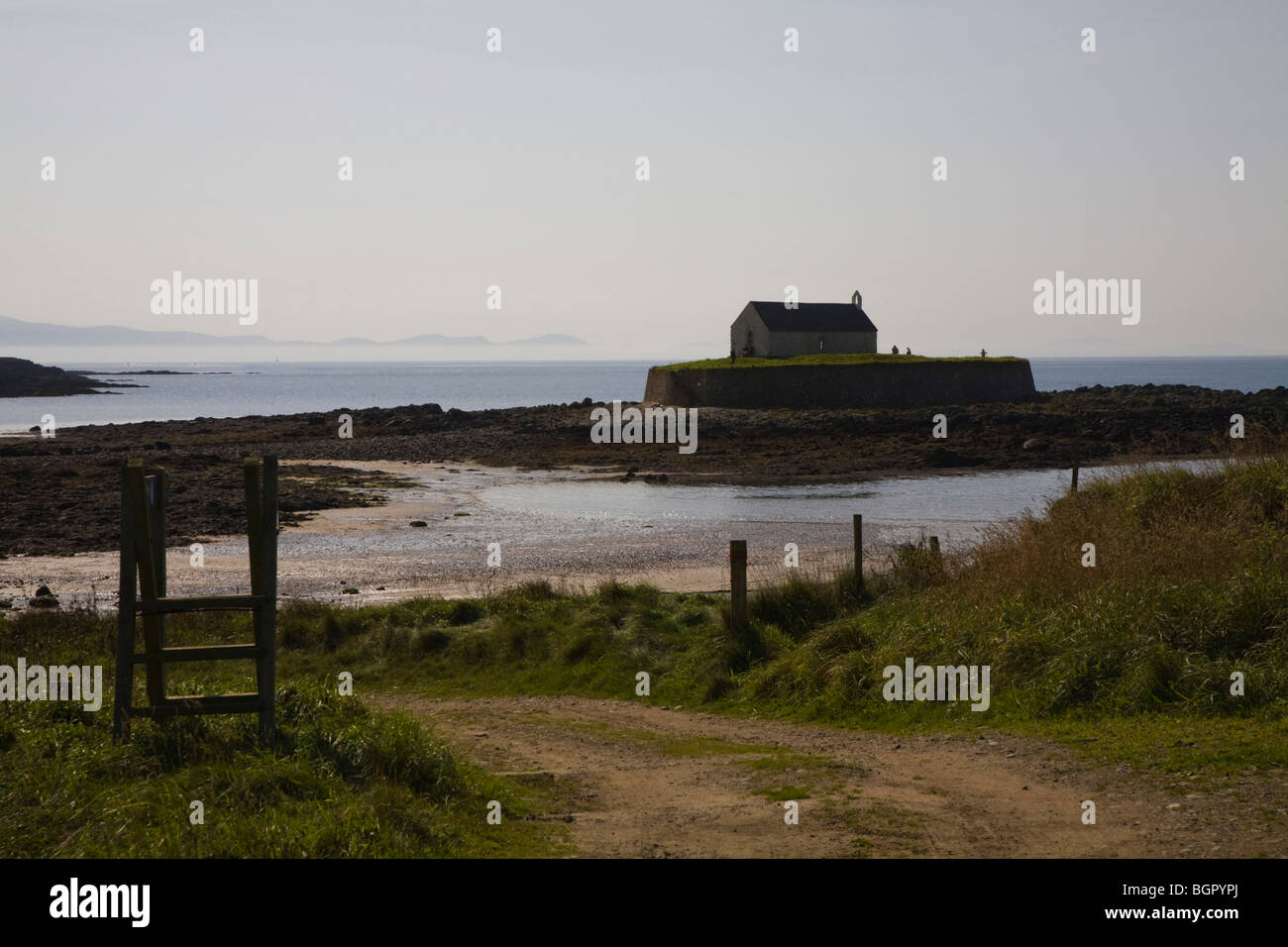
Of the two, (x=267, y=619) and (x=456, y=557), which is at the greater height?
(x=267, y=619)

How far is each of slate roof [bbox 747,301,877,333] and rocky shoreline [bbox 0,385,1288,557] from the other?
1276 centimetres

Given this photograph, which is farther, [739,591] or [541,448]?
[541,448]

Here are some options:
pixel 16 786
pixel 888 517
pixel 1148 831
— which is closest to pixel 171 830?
pixel 16 786

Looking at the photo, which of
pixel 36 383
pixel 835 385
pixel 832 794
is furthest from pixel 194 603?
pixel 36 383

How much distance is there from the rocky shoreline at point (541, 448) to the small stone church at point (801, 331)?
39.8ft

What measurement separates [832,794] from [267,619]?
395 centimetres

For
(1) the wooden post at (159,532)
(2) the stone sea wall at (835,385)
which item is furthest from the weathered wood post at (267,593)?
(2) the stone sea wall at (835,385)

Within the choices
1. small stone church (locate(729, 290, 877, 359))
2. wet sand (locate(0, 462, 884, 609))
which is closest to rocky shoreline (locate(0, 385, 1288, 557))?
wet sand (locate(0, 462, 884, 609))

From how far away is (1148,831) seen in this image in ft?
22.6

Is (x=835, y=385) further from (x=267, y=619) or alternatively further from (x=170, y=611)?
(x=170, y=611)

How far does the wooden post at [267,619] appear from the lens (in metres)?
7.46

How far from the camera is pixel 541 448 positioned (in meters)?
54.7

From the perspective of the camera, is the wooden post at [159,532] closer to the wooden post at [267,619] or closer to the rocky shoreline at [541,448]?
the wooden post at [267,619]

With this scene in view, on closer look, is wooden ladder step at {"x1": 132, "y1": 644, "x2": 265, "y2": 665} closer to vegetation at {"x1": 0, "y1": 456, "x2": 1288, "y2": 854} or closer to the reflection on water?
vegetation at {"x1": 0, "y1": 456, "x2": 1288, "y2": 854}
